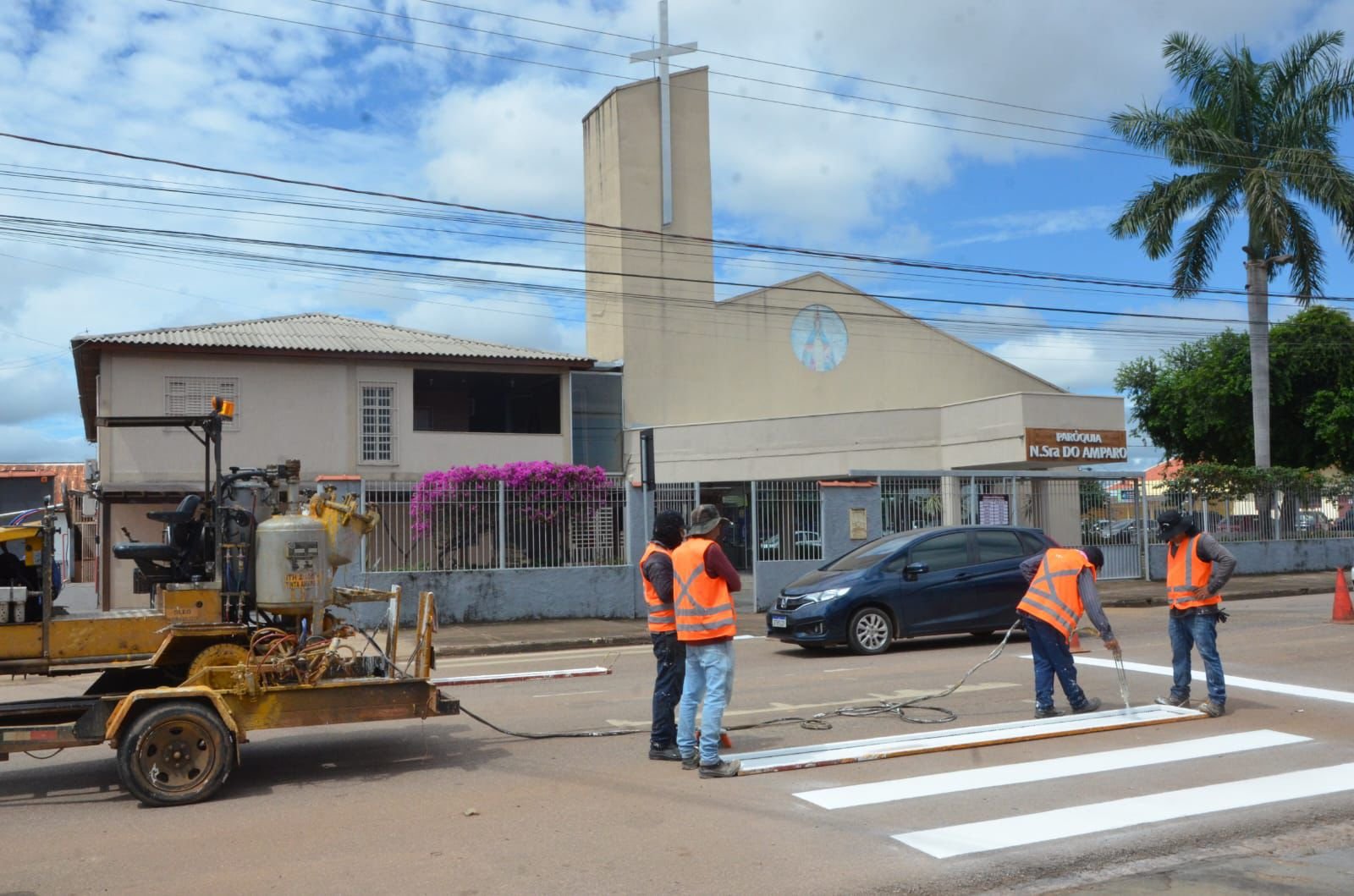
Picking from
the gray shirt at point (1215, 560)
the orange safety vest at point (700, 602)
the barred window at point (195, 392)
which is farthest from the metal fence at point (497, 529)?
the gray shirt at point (1215, 560)

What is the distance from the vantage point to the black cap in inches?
365

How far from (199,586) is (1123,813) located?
18.7 feet

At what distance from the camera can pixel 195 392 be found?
25.5 m

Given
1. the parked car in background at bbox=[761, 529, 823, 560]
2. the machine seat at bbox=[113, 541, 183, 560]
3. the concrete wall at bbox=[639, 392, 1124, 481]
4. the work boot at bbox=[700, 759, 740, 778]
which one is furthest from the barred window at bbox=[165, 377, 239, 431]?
the work boot at bbox=[700, 759, 740, 778]

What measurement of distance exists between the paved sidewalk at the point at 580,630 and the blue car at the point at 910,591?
9.73 feet

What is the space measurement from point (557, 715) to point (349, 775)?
240cm

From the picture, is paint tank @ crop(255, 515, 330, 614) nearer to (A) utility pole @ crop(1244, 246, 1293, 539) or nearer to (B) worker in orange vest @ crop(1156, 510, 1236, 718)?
(B) worker in orange vest @ crop(1156, 510, 1236, 718)

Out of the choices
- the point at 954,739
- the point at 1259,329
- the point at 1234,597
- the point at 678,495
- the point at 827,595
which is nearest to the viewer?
the point at 954,739

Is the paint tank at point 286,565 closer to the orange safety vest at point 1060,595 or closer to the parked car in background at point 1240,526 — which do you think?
the orange safety vest at point 1060,595

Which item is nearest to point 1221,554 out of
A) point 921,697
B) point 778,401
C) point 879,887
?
point 921,697

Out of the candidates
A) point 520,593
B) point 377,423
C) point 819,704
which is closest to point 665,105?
point 377,423

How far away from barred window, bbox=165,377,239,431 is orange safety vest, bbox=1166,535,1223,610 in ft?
68.2

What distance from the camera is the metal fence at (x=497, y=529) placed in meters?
18.0

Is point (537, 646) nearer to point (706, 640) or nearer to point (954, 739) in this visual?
point (954, 739)
